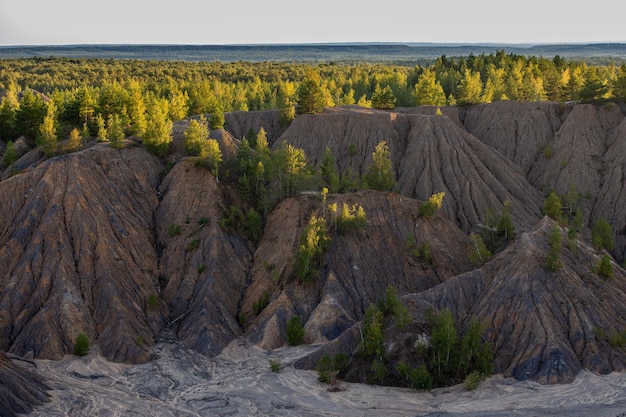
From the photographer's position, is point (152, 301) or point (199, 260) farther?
point (199, 260)

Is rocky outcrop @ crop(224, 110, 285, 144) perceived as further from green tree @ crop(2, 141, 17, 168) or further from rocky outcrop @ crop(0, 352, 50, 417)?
rocky outcrop @ crop(0, 352, 50, 417)

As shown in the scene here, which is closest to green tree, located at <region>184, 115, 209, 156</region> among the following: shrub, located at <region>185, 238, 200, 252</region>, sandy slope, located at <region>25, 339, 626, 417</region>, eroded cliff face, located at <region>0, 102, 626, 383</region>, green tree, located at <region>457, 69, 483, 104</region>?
eroded cliff face, located at <region>0, 102, 626, 383</region>

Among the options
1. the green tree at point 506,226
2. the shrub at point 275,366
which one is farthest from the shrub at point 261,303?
the green tree at point 506,226

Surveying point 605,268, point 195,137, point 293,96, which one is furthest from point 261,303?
point 293,96

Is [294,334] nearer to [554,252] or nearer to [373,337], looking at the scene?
[373,337]

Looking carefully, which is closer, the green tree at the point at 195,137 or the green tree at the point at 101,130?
the green tree at the point at 195,137

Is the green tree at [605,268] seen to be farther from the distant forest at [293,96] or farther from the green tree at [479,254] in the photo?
the distant forest at [293,96]
